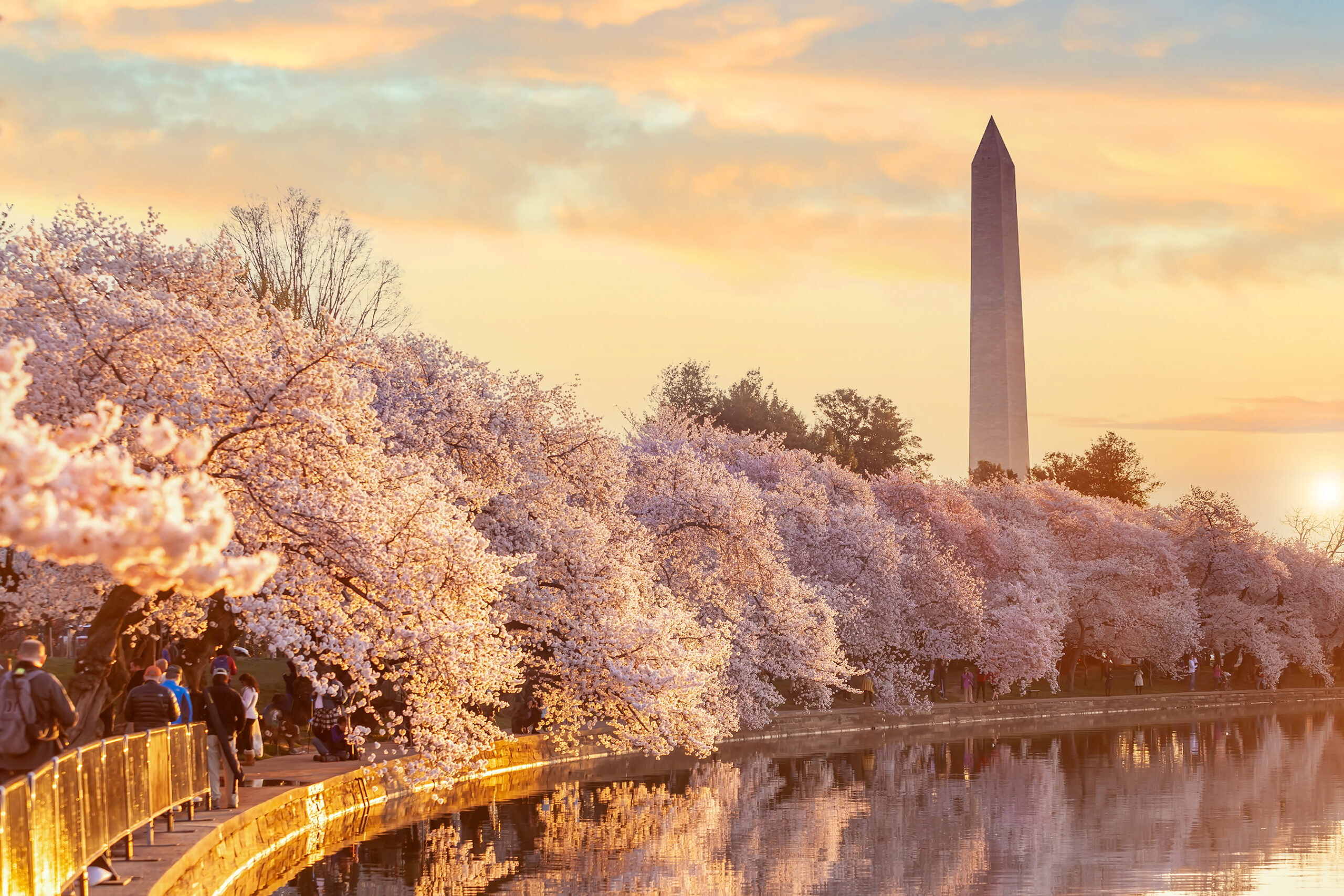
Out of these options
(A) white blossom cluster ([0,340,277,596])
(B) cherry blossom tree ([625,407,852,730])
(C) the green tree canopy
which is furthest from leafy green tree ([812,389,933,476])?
(A) white blossom cluster ([0,340,277,596])

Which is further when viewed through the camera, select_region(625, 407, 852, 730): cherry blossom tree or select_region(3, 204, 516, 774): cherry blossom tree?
select_region(625, 407, 852, 730): cherry blossom tree

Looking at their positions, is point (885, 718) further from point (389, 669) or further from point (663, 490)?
point (389, 669)

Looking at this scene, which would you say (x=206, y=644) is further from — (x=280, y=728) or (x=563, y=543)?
(x=563, y=543)

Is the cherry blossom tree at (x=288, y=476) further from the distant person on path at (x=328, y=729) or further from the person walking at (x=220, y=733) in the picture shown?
the distant person on path at (x=328, y=729)

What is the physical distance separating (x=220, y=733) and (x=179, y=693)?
5.17 feet

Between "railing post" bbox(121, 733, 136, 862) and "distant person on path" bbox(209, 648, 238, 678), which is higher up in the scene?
"distant person on path" bbox(209, 648, 238, 678)

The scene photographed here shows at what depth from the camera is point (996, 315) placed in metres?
85.0

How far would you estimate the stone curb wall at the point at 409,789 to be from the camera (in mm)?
18422

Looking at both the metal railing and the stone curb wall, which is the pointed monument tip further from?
the metal railing

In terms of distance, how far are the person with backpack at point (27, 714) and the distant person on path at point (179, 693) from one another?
183 inches

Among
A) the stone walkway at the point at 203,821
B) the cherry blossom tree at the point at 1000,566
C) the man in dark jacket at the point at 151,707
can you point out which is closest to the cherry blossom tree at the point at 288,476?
the man in dark jacket at the point at 151,707

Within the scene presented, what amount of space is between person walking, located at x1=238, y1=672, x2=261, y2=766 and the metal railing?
22.1 ft

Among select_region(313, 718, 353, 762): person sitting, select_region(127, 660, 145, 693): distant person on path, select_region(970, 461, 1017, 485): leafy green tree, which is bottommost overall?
select_region(313, 718, 353, 762): person sitting

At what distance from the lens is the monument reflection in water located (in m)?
21.5
